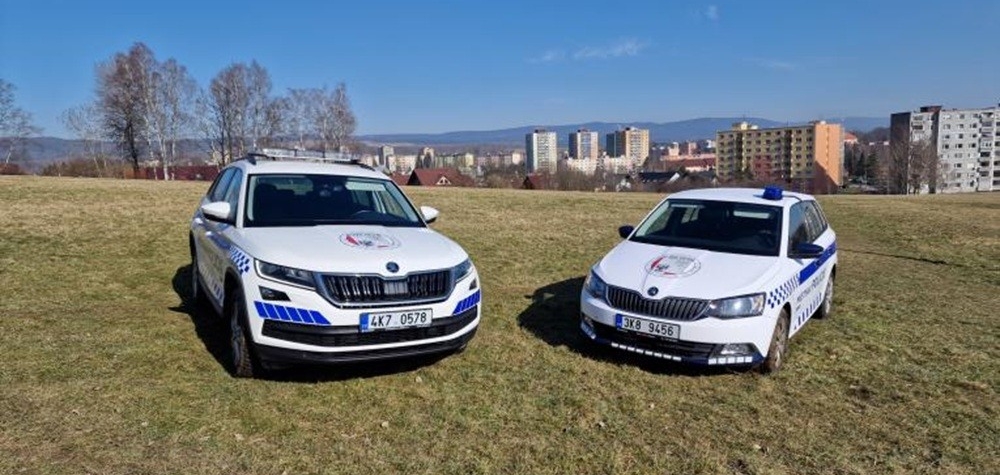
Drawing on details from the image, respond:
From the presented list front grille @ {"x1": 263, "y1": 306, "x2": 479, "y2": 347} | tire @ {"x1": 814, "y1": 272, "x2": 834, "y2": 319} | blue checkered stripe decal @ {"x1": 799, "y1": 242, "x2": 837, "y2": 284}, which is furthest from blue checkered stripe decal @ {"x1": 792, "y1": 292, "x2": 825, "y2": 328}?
front grille @ {"x1": 263, "y1": 306, "x2": 479, "y2": 347}

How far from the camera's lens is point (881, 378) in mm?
5070

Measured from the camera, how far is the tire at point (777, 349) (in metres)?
5.04

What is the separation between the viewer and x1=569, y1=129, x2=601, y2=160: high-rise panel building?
564 feet

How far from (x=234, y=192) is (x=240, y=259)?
1449 mm

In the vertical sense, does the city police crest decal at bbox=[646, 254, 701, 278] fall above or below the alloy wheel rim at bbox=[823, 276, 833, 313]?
above

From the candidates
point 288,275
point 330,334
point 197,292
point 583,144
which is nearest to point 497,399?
point 330,334

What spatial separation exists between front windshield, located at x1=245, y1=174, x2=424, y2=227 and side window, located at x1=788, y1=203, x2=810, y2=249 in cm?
345

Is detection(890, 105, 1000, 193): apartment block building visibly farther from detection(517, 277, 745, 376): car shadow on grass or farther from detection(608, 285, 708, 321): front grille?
detection(608, 285, 708, 321): front grille

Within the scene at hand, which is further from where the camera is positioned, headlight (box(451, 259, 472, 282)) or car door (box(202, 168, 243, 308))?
car door (box(202, 168, 243, 308))

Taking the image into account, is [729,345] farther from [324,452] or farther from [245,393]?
[245,393]

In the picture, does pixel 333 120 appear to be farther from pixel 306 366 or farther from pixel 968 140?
pixel 968 140

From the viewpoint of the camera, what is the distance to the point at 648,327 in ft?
16.4

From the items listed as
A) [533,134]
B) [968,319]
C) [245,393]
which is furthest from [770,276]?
[533,134]

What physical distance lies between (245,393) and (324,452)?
1080 millimetres
